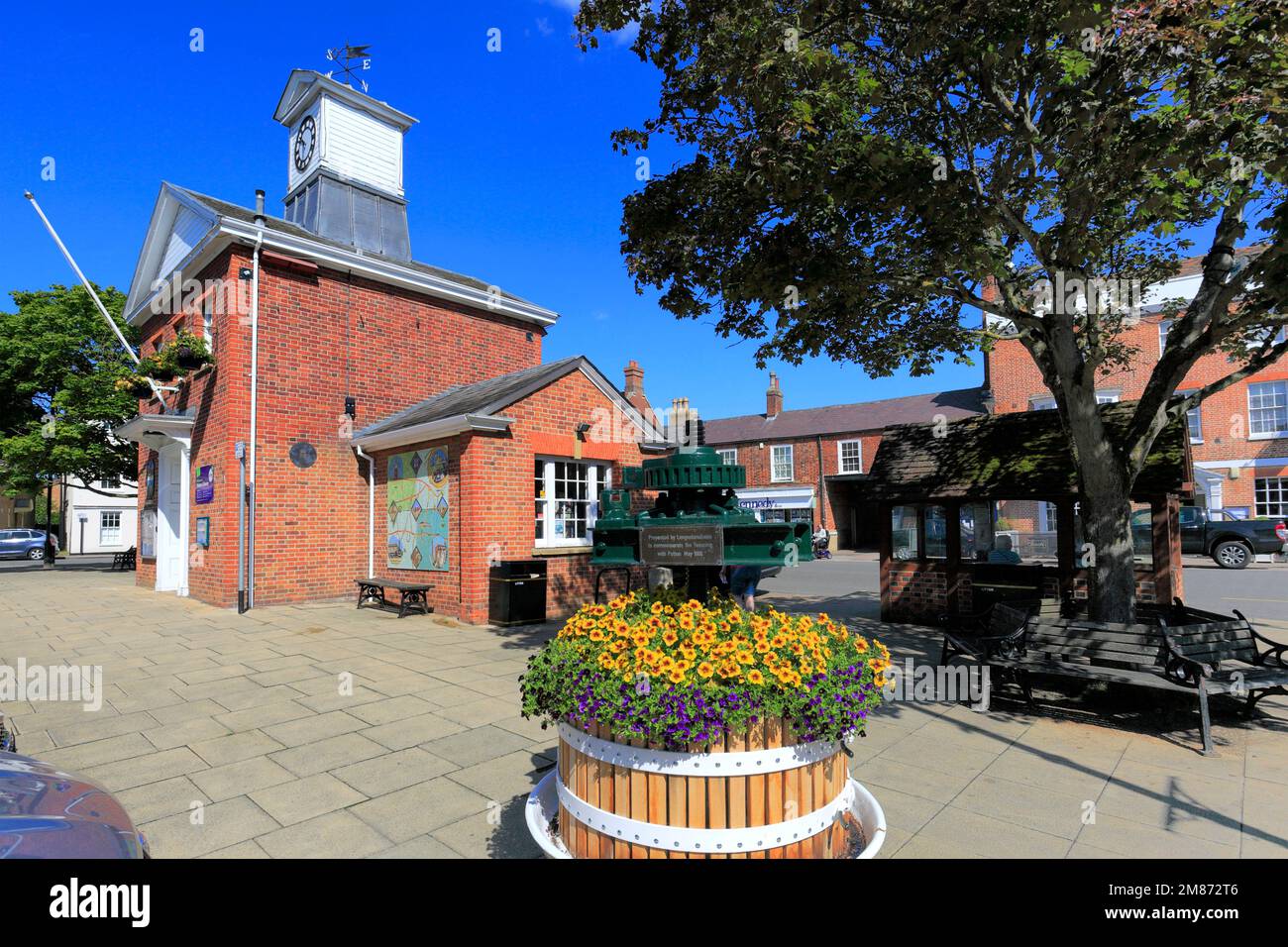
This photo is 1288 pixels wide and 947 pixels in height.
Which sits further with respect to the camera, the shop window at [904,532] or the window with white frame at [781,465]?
the window with white frame at [781,465]

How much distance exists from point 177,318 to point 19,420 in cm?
1364

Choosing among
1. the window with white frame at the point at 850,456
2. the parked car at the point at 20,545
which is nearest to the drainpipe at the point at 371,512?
the window with white frame at the point at 850,456

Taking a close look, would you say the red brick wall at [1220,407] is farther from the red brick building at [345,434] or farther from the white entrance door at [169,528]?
the white entrance door at [169,528]

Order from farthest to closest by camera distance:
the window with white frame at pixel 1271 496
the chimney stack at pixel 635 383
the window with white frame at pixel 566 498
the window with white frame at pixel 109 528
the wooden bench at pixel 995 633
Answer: the window with white frame at pixel 109 528, the chimney stack at pixel 635 383, the window with white frame at pixel 1271 496, the window with white frame at pixel 566 498, the wooden bench at pixel 995 633

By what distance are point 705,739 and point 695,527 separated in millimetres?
1591

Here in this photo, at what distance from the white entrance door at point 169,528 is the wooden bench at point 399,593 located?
5725mm

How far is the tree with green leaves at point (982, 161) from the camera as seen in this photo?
5.03 m

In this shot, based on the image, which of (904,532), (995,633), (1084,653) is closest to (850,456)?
(904,532)

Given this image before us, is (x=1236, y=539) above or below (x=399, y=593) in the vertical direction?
above

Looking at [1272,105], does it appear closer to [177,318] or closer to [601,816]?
[601,816]

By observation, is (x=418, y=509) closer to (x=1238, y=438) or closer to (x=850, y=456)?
(x=850, y=456)

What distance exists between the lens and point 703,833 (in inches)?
A: 101

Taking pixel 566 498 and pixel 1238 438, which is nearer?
pixel 566 498
